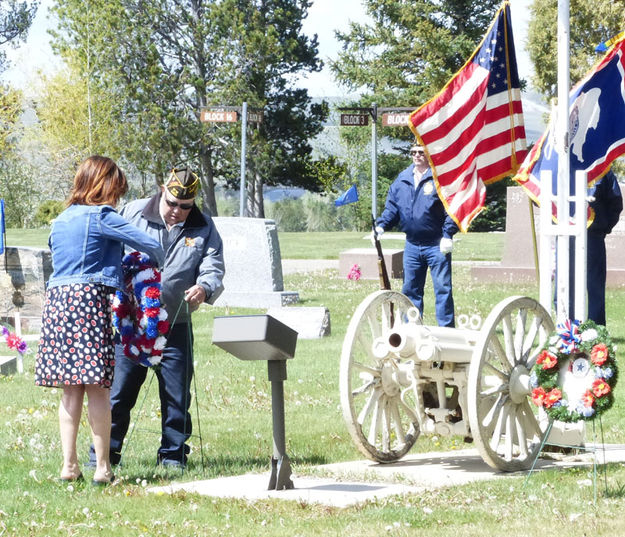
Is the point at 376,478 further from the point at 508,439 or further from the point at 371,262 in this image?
the point at 371,262

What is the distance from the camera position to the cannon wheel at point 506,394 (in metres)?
6.16

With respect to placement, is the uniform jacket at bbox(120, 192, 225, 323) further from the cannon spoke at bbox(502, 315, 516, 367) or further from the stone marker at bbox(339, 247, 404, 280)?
the stone marker at bbox(339, 247, 404, 280)

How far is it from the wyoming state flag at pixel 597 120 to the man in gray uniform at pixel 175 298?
2370 mm

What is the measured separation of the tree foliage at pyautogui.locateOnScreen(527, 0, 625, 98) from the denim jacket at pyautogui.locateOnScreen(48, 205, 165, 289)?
1397 inches

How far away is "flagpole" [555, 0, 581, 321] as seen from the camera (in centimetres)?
686

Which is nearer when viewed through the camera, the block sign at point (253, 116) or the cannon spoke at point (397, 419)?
the cannon spoke at point (397, 419)

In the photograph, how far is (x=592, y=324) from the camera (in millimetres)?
5988

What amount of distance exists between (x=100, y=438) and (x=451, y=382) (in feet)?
6.58

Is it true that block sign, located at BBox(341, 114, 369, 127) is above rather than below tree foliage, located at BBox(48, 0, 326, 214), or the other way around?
below

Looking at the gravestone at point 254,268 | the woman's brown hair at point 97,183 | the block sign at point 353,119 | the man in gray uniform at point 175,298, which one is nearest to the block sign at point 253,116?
the block sign at point 353,119

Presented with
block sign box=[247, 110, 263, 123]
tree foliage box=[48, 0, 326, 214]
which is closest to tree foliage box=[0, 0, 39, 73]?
tree foliage box=[48, 0, 326, 214]

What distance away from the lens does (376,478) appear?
6422mm

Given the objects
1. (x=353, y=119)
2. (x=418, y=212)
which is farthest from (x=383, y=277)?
(x=353, y=119)

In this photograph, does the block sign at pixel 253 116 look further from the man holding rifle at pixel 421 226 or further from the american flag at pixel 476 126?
the american flag at pixel 476 126
